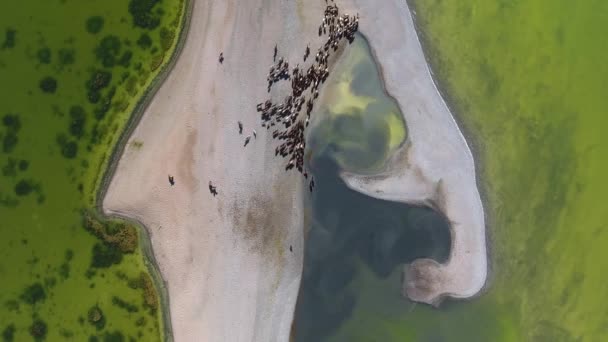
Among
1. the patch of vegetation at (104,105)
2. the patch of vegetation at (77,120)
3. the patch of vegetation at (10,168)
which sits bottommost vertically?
the patch of vegetation at (10,168)

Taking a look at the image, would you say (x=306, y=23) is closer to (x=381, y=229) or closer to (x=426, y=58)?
(x=426, y=58)

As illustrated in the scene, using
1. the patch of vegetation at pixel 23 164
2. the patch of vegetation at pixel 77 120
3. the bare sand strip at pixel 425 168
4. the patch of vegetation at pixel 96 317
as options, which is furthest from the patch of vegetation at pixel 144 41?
the patch of vegetation at pixel 96 317

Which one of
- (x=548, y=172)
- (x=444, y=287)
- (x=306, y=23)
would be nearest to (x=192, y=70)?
(x=306, y=23)

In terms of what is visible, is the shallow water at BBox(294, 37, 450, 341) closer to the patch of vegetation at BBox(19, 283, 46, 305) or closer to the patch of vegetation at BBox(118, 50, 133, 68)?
the patch of vegetation at BBox(118, 50, 133, 68)

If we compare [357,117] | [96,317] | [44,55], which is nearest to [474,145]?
[357,117]

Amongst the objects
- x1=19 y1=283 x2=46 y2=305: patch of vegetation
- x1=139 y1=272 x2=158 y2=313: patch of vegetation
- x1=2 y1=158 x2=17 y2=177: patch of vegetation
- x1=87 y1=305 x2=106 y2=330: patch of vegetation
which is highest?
x1=2 y1=158 x2=17 y2=177: patch of vegetation

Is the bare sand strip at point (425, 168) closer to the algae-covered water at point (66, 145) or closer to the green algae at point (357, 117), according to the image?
the green algae at point (357, 117)

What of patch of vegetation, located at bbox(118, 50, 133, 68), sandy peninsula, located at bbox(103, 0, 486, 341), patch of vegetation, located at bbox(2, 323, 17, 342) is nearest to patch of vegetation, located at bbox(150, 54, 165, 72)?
sandy peninsula, located at bbox(103, 0, 486, 341)
